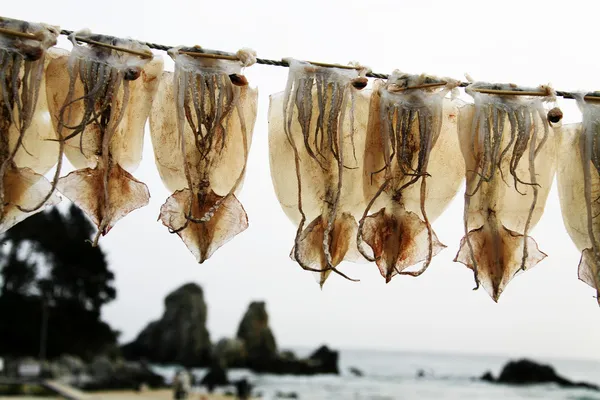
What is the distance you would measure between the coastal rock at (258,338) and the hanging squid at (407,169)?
5604cm

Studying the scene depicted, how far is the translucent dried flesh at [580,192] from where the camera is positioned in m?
2.94

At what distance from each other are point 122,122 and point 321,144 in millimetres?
916

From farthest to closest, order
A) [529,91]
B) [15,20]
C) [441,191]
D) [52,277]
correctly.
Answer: [52,277] → [441,191] → [529,91] → [15,20]

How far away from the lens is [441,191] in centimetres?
308

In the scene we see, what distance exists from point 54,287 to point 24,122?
40.5 metres

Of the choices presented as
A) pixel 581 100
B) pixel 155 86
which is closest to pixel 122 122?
pixel 155 86

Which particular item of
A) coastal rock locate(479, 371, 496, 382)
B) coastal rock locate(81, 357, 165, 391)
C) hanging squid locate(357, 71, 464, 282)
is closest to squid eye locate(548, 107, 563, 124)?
hanging squid locate(357, 71, 464, 282)

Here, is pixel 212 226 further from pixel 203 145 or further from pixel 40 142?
pixel 40 142

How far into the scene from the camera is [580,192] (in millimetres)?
3053

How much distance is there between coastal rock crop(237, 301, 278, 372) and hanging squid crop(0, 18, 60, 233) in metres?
56.1

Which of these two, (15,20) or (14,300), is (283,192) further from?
(14,300)

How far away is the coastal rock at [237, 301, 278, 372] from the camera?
58.0 metres

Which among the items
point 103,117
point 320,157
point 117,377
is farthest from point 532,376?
point 103,117

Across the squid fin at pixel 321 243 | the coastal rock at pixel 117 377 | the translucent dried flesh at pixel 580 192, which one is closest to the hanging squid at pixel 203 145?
the squid fin at pixel 321 243
